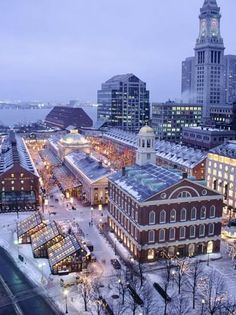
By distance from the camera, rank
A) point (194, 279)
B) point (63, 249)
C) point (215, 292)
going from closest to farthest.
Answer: point (194, 279)
point (215, 292)
point (63, 249)

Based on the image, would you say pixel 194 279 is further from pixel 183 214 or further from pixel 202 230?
pixel 202 230

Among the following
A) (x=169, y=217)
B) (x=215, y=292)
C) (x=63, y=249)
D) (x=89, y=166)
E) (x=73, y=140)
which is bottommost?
(x=215, y=292)

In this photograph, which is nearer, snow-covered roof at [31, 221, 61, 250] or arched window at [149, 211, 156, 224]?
arched window at [149, 211, 156, 224]

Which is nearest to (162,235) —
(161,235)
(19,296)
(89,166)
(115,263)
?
(161,235)

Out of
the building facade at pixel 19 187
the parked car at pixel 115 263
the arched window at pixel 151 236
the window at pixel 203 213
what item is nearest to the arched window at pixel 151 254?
the arched window at pixel 151 236

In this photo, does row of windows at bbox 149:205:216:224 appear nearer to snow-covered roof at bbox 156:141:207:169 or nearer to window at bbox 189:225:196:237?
window at bbox 189:225:196:237

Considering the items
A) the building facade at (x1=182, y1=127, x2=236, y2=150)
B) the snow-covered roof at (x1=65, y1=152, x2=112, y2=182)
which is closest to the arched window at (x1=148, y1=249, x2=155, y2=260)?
the snow-covered roof at (x1=65, y1=152, x2=112, y2=182)
